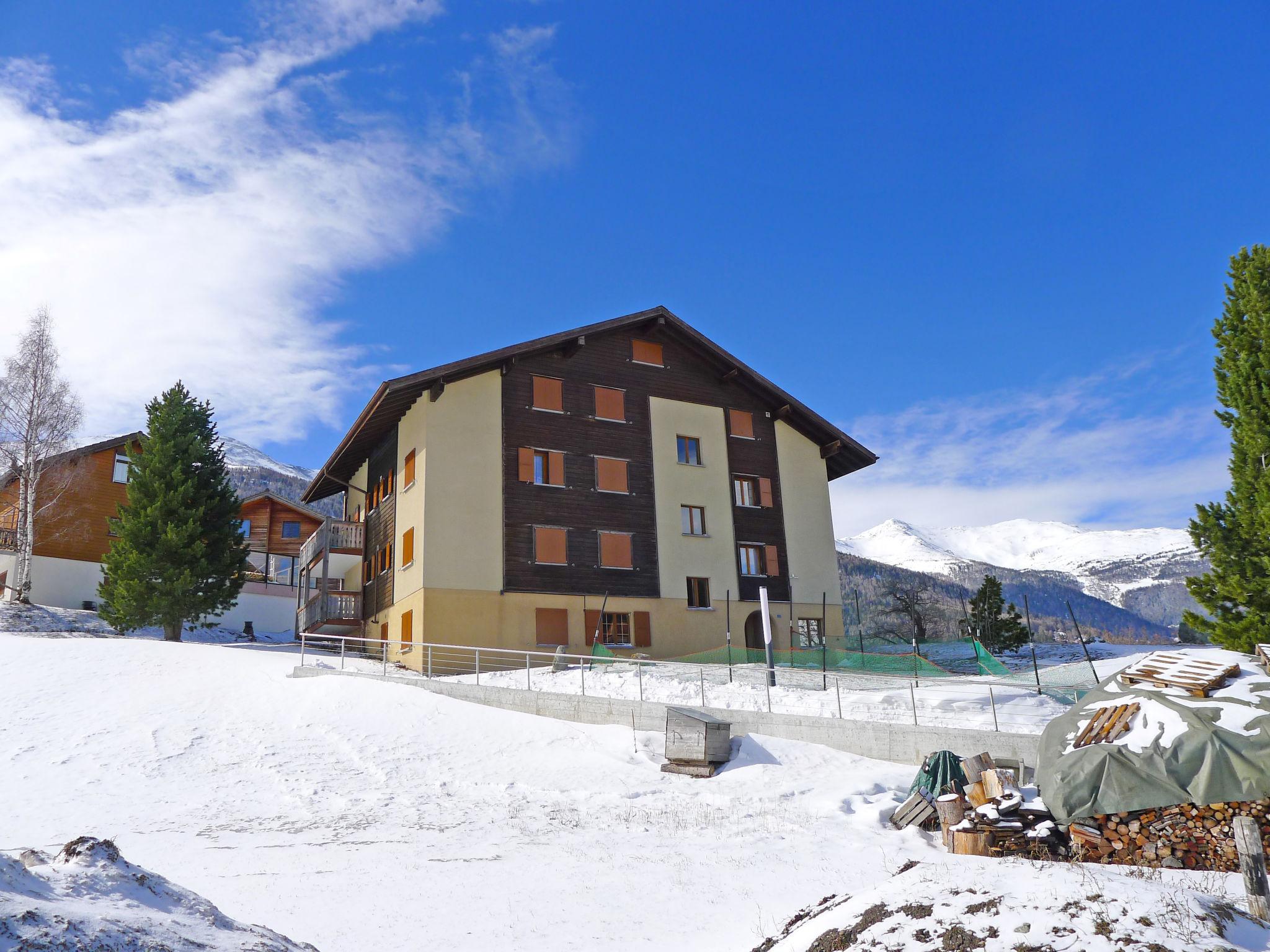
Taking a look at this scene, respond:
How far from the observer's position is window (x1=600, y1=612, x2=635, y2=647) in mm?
31906

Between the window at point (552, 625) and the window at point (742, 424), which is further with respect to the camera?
the window at point (742, 424)

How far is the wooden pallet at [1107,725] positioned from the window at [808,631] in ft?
70.8

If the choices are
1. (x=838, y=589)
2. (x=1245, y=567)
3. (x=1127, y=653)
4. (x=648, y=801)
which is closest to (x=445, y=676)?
(x=648, y=801)

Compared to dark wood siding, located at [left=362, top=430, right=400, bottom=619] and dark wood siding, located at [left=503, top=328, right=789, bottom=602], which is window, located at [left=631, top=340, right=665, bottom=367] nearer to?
dark wood siding, located at [left=503, top=328, right=789, bottom=602]

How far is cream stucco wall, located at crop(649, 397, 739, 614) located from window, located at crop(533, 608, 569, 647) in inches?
157

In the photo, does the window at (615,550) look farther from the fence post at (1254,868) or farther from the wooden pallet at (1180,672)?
the fence post at (1254,868)

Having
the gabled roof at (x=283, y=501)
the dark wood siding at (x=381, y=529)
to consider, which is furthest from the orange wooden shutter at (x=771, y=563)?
the gabled roof at (x=283, y=501)

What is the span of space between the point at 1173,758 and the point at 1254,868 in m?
4.97

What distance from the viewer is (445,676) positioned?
92.9 feet

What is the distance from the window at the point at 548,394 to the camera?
32938 millimetres

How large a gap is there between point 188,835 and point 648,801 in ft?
23.4

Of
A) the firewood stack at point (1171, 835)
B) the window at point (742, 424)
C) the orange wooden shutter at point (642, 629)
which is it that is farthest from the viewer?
the window at point (742, 424)

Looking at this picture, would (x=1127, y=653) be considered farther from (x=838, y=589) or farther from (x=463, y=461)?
(x=463, y=461)

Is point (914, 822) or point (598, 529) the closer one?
point (914, 822)
